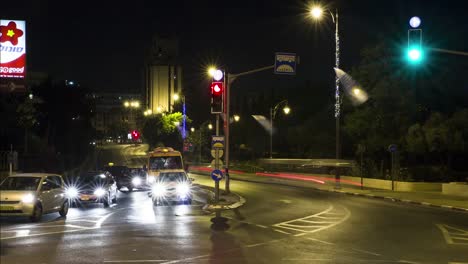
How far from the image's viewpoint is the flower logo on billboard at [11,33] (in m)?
30.0

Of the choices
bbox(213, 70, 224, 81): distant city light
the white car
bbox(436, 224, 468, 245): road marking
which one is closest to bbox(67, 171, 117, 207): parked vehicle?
the white car

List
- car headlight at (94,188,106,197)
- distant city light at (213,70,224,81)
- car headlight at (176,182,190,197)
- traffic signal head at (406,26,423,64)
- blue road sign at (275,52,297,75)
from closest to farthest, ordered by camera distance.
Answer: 1. traffic signal head at (406,26,423,64)
2. distant city light at (213,70,224,81)
3. car headlight at (94,188,106,197)
4. blue road sign at (275,52,297,75)
5. car headlight at (176,182,190,197)

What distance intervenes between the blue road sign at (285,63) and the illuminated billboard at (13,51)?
14.1 metres

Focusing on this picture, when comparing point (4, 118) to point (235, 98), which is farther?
point (235, 98)

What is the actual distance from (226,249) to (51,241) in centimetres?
460

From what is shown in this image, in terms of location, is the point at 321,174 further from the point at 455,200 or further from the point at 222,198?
the point at 222,198

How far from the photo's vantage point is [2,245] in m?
13.3

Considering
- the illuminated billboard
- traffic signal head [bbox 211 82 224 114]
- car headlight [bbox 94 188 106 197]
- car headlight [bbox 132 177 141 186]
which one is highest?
the illuminated billboard

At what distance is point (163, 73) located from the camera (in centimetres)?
13000

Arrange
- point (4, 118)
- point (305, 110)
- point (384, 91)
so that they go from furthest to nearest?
point (305, 110)
point (384, 91)
point (4, 118)

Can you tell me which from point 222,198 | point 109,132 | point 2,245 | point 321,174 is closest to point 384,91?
point 321,174

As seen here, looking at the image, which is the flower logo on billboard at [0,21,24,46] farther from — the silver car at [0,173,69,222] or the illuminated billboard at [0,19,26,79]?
the silver car at [0,173,69,222]

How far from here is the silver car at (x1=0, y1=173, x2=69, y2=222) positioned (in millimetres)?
18344

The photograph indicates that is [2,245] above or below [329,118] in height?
below
